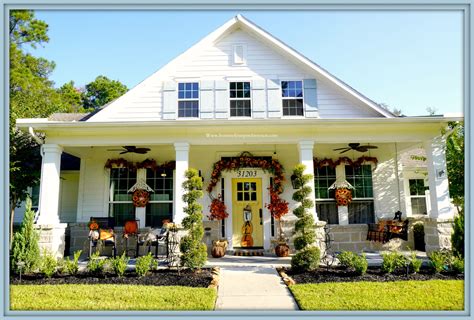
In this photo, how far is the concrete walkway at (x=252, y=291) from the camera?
504 centimetres

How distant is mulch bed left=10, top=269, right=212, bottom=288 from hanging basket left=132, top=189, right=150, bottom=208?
379 cm

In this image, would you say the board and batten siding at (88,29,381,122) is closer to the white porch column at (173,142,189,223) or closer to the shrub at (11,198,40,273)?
the white porch column at (173,142,189,223)

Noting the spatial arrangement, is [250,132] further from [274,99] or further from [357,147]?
[357,147]

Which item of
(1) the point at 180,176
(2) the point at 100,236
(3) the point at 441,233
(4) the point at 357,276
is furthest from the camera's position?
(2) the point at 100,236

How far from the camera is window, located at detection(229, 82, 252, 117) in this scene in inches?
412

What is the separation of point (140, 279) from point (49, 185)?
13.1ft

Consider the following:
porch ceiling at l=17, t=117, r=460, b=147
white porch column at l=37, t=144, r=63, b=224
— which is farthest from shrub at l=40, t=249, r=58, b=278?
porch ceiling at l=17, t=117, r=460, b=147

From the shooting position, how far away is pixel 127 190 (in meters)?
10.9

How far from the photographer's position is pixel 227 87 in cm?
1041

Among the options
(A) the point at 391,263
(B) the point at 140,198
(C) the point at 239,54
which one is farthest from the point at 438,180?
(B) the point at 140,198

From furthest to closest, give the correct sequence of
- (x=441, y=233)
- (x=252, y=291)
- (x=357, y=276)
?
(x=441, y=233) → (x=357, y=276) → (x=252, y=291)
